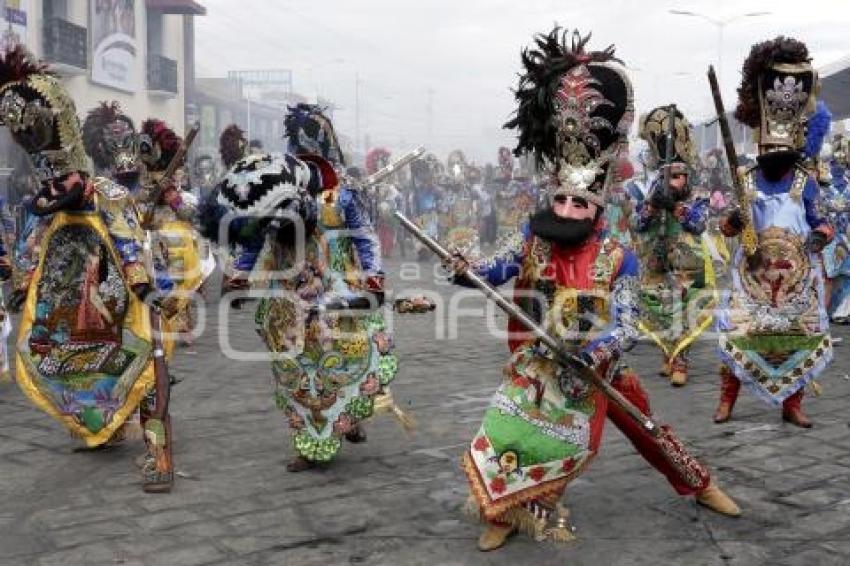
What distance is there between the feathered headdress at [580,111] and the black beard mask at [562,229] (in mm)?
129

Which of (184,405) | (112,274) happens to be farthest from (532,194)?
(112,274)

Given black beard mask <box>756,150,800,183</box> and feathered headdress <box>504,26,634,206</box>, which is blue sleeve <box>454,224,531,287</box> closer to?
feathered headdress <box>504,26,634,206</box>

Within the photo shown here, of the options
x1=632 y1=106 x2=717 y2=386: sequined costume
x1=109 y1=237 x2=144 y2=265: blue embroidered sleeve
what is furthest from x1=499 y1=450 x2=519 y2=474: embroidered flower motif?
x1=632 y1=106 x2=717 y2=386: sequined costume

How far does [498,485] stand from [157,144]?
21.0 ft

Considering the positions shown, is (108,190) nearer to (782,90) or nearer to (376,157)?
(782,90)

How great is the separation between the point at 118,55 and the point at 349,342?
2409cm

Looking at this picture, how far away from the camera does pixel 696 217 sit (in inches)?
303

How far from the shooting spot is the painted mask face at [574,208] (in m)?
4.15

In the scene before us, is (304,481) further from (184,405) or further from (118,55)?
(118,55)

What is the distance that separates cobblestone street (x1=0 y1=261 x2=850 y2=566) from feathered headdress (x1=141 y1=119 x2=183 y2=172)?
9.76 ft

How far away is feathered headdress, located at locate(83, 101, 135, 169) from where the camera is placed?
30.8 feet

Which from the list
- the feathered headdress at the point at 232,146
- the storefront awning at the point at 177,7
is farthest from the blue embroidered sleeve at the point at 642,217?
the storefront awning at the point at 177,7

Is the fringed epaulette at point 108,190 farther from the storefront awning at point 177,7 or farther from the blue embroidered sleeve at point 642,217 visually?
the storefront awning at point 177,7

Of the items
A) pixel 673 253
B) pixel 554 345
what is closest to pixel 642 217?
pixel 673 253
